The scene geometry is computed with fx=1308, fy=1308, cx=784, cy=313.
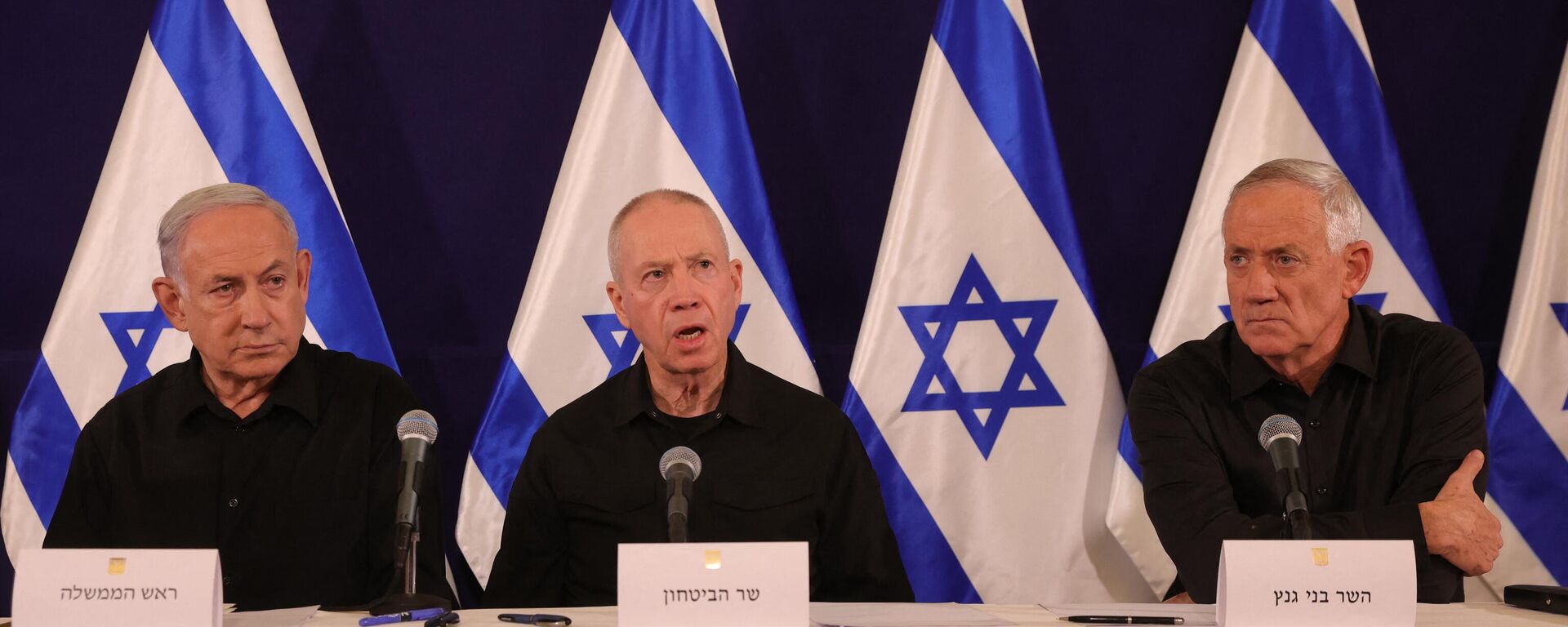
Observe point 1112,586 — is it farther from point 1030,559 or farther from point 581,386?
point 581,386

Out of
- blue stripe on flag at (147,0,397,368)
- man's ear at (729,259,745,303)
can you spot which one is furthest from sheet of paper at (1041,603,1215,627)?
blue stripe on flag at (147,0,397,368)

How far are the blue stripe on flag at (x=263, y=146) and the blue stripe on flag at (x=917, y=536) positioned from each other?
4.38ft

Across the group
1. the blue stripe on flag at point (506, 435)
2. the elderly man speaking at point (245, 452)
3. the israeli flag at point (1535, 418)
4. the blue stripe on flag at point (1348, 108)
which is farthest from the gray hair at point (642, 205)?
the israeli flag at point (1535, 418)

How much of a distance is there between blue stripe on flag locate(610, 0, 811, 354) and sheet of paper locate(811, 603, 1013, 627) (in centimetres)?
142

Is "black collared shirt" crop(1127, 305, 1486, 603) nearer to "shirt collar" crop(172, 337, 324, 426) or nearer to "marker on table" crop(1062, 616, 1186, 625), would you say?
"marker on table" crop(1062, 616, 1186, 625)

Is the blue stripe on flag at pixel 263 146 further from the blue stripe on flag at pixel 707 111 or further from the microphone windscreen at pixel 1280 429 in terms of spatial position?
the microphone windscreen at pixel 1280 429

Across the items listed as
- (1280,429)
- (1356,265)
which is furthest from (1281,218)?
(1280,429)

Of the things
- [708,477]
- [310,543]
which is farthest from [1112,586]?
[310,543]

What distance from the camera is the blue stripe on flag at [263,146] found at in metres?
3.52

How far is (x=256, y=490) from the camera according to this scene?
9.50 feet

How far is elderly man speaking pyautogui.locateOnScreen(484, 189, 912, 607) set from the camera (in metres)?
2.90

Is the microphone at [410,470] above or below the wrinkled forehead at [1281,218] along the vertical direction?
below

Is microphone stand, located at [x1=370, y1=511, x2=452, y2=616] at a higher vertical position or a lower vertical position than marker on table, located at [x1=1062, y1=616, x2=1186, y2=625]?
higher

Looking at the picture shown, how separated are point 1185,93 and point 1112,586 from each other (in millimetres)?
1684
